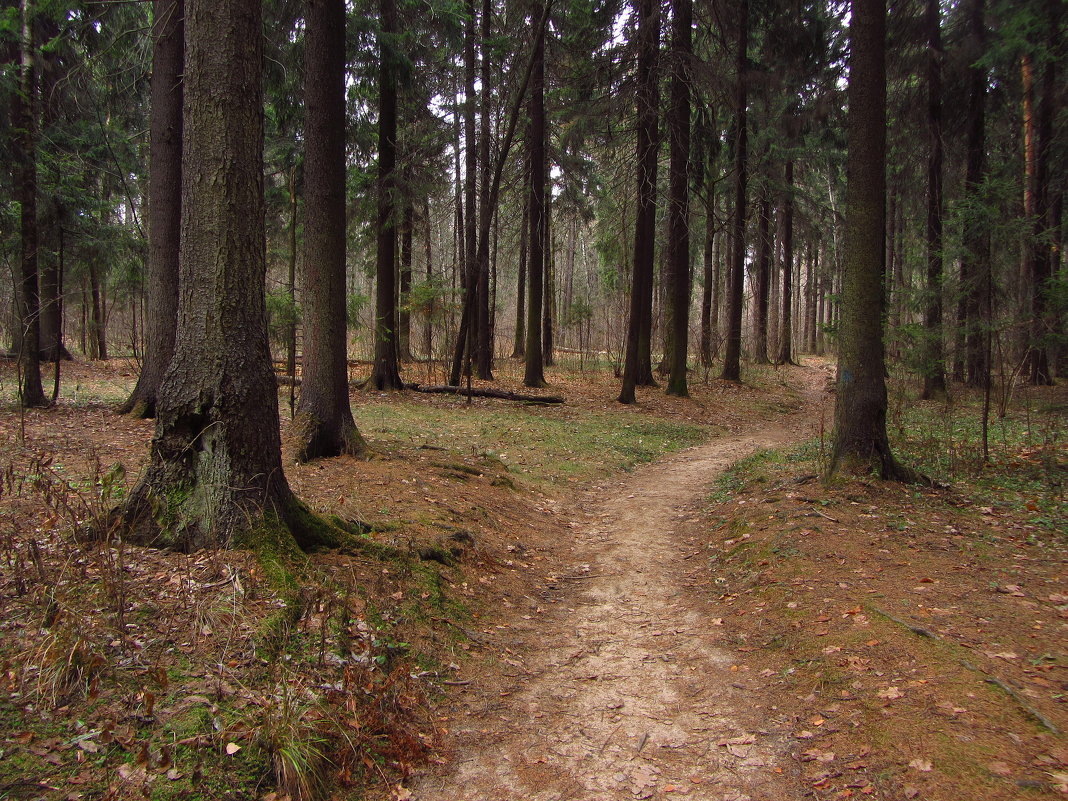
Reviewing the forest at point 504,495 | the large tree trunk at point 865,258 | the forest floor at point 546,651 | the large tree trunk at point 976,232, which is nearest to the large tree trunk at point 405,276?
the forest at point 504,495

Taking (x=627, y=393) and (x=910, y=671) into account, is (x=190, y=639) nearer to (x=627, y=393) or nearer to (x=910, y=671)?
(x=910, y=671)

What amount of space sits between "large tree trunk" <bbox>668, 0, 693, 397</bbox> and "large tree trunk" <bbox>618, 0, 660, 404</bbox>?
60 cm

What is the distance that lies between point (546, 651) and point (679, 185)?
14.9 metres

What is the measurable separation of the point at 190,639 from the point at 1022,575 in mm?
6191

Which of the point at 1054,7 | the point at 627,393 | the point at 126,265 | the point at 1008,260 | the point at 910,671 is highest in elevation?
the point at 1054,7

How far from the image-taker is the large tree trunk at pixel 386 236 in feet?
50.1

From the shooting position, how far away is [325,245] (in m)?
8.18

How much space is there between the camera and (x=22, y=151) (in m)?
10.5

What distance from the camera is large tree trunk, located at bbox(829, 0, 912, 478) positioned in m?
7.30

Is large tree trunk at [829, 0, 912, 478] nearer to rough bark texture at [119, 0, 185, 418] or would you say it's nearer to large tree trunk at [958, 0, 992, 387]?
large tree trunk at [958, 0, 992, 387]

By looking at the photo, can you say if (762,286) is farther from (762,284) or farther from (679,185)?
(679,185)

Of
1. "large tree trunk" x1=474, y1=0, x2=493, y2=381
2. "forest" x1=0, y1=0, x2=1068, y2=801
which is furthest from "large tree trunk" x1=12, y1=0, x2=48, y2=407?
"large tree trunk" x1=474, y1=0, x2=493, y2=381

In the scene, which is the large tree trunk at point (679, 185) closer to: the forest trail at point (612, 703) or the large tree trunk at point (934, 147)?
the large tree trunk at point (934, 147)

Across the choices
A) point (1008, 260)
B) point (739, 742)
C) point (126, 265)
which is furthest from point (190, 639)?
point (126, 265)
